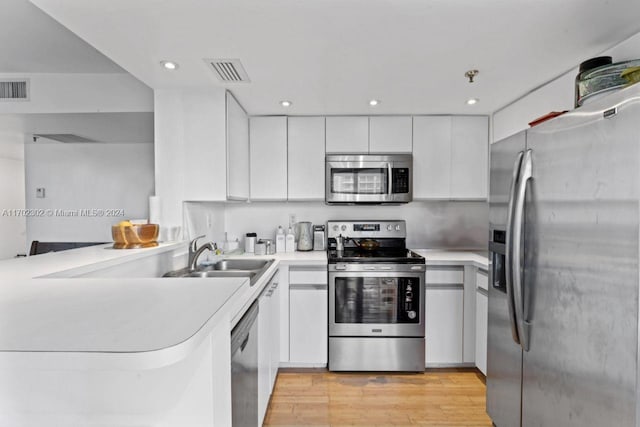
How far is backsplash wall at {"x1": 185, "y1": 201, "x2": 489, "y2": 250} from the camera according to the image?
10.9 feet

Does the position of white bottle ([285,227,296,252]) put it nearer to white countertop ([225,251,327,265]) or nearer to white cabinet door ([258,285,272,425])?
white countertop ([225,251,327,265])

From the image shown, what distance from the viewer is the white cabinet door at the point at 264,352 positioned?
1914 mm

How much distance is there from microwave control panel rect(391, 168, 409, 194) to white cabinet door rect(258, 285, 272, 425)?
146cm

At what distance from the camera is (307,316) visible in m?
2.72

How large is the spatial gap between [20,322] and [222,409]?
59 centimetres

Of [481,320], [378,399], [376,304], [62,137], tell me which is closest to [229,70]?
[376,304]

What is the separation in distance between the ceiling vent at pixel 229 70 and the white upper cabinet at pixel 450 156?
162 centimetres

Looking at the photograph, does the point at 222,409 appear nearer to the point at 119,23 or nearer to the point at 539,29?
the point at 119,23

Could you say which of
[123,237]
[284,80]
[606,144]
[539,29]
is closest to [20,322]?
[123,237]

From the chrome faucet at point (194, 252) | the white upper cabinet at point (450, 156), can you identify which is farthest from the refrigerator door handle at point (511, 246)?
the chrome faucet at point (194, 252)

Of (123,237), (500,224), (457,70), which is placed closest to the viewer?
(500,224)

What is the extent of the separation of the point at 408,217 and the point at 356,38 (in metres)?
2.05

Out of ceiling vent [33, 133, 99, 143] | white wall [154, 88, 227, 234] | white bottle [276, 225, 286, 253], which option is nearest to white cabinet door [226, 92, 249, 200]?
white wall [154, 88, 227, 234]

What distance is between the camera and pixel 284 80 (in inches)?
86.6
